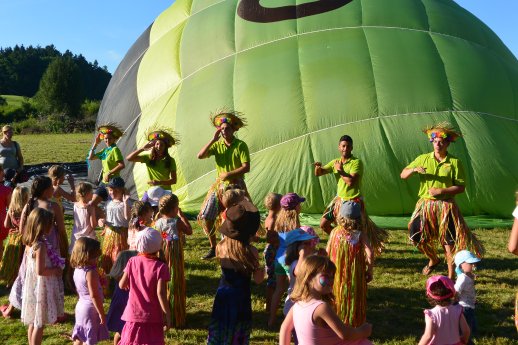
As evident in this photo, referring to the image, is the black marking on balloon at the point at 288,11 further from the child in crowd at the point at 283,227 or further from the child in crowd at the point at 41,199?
the child in crowd at the point at 41,199

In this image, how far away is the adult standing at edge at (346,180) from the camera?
650cm

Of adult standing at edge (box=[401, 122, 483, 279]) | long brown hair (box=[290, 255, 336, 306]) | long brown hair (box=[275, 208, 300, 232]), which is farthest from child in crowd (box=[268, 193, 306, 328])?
long brown hair (box=[290, 255, 336, 306])

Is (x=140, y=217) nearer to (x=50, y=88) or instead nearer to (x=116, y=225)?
(x=116, y=225)

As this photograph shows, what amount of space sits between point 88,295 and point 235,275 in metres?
1.12

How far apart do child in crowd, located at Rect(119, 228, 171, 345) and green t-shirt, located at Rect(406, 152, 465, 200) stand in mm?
3652

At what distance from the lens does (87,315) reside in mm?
4332

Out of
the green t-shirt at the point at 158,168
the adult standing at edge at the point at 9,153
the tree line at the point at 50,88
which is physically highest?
the tree line at the point at 50,88

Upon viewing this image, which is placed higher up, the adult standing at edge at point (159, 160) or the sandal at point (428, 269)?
the adult standing at edge at point (159, 160)

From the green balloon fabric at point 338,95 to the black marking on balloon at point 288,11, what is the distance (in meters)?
0.02

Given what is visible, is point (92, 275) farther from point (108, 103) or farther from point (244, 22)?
point (108, 103)

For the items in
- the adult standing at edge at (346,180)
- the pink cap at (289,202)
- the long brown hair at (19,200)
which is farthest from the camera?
the adult standing at edge at (346,180)

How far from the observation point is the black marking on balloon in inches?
411

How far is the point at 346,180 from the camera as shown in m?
6.57

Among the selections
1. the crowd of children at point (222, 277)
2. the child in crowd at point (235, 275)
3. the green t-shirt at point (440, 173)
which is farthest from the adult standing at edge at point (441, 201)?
the child in crowd at point (235, 275)
